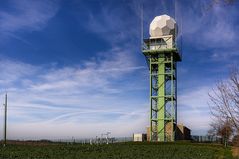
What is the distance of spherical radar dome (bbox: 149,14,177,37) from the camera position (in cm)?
8244

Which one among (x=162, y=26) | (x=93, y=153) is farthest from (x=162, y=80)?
(x=93, y=153)

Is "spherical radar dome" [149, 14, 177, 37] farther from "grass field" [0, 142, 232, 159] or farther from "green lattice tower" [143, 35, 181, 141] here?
"grass field" [0, 142, 232, 159]

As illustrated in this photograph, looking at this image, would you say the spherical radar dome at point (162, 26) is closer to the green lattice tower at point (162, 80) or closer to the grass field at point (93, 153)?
the green lattice tower at point (162, 80)

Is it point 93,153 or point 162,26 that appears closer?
point 93,153

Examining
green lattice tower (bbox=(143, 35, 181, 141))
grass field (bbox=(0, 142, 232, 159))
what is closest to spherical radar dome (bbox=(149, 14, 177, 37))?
green lattice tower (bbox=(143, 35, 181, 141))

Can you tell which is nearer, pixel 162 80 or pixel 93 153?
pixel 93 153

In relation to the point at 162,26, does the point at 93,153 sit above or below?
below

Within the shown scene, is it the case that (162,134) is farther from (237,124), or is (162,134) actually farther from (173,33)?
(237,124)

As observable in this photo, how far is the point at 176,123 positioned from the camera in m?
78.9

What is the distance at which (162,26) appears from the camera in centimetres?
8244

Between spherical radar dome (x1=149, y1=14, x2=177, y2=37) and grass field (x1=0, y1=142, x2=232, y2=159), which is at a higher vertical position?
spherical radar dome (x1=149, y1=14, x2=177, y2=37)

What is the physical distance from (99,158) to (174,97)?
157ft

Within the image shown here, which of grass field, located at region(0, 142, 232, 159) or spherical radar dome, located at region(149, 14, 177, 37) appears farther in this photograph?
spherical radar dome, located at region(149, 14, 177, 37)

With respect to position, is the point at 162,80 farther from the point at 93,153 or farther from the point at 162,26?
the point at 93,153
